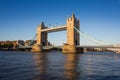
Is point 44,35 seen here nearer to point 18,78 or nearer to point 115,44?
point 115,44

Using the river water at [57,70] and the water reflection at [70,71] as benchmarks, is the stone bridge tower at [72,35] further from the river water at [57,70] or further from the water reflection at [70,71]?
the water reflection at [70,71]

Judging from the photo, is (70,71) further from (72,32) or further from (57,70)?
(72,32)

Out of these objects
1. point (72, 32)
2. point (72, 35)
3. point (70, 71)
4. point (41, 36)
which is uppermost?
point (41, 36)

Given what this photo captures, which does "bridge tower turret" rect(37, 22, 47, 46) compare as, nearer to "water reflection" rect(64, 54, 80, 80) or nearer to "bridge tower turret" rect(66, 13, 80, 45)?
"bridge tower turret" rect(66, 13, 80, 45)

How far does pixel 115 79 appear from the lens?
17891mm

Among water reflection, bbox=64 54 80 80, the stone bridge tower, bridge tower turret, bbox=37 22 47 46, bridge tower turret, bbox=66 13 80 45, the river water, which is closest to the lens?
the river water

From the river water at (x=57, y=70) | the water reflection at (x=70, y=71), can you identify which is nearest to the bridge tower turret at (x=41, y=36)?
the river water at (x=57, y=70)

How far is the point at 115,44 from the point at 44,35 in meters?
62.3

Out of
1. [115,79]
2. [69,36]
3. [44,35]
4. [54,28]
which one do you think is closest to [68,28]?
[69,36]

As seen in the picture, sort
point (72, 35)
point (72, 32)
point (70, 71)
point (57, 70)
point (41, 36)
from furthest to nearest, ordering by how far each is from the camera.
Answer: point (41, 36) → point (72, 32) → point (72, 35) → point (57, 70) → point (70, 71)

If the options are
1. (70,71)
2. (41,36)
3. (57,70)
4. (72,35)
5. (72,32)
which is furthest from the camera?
(41,36)

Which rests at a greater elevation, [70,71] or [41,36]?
[41,36]

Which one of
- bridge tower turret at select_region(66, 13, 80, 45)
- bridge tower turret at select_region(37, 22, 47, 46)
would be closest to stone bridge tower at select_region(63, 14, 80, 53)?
bridge tower turret at select_region(66, 13, 80, 45)

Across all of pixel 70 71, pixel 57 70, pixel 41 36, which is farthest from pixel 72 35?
pixel 70 71
